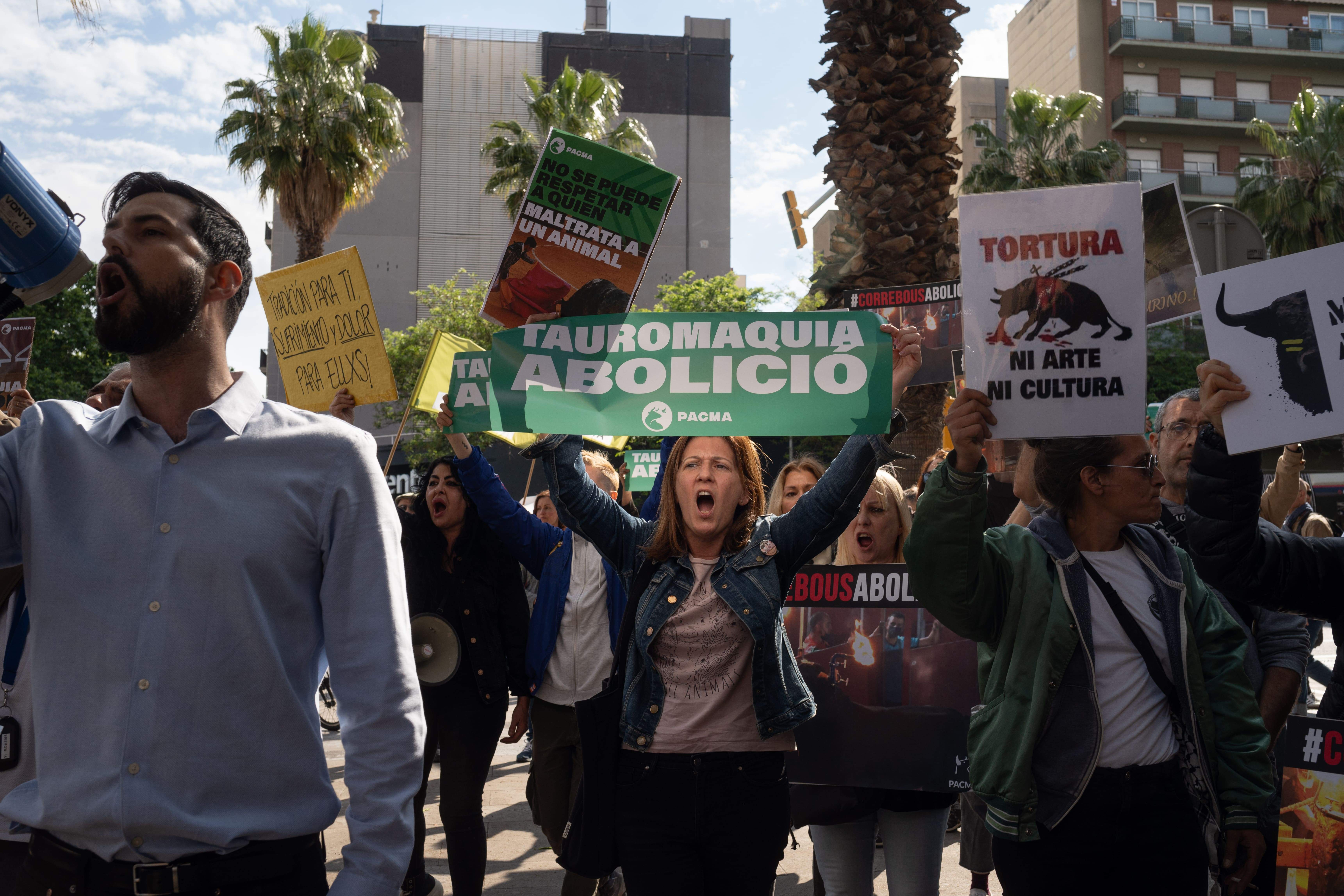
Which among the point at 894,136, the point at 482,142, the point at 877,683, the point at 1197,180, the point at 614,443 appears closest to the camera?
the point at 877,683

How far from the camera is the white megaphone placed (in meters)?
4.86

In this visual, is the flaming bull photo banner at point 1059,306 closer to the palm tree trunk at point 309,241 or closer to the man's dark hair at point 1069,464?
the man's dark hair at point 1069,464

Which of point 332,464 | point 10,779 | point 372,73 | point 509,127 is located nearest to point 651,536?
point 332,464

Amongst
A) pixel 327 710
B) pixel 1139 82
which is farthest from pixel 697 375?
pixel 1139 82

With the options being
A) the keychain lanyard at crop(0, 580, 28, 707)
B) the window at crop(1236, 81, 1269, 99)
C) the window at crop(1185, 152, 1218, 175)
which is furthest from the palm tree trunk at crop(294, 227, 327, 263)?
the window at crop(1236, 81, 1269, 99)

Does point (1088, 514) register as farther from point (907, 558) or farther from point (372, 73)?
point (372, 73)

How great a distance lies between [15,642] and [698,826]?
1802 mm

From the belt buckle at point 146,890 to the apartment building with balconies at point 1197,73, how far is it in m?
45.0

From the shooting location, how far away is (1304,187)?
1037 inches

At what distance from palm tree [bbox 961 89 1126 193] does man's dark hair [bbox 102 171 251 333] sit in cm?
2793

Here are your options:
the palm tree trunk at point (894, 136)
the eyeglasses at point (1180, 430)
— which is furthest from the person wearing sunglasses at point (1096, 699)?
the palm tree trunk at point (894, 136)

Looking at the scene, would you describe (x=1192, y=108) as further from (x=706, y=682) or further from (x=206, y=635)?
(x=206, y=635)

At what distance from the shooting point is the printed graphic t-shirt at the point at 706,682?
3.15m

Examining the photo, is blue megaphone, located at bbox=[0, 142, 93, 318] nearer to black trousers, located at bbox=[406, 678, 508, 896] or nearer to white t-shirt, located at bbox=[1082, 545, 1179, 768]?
white t-shirt, located at bbox=[1082, 545, 1179, 768]
